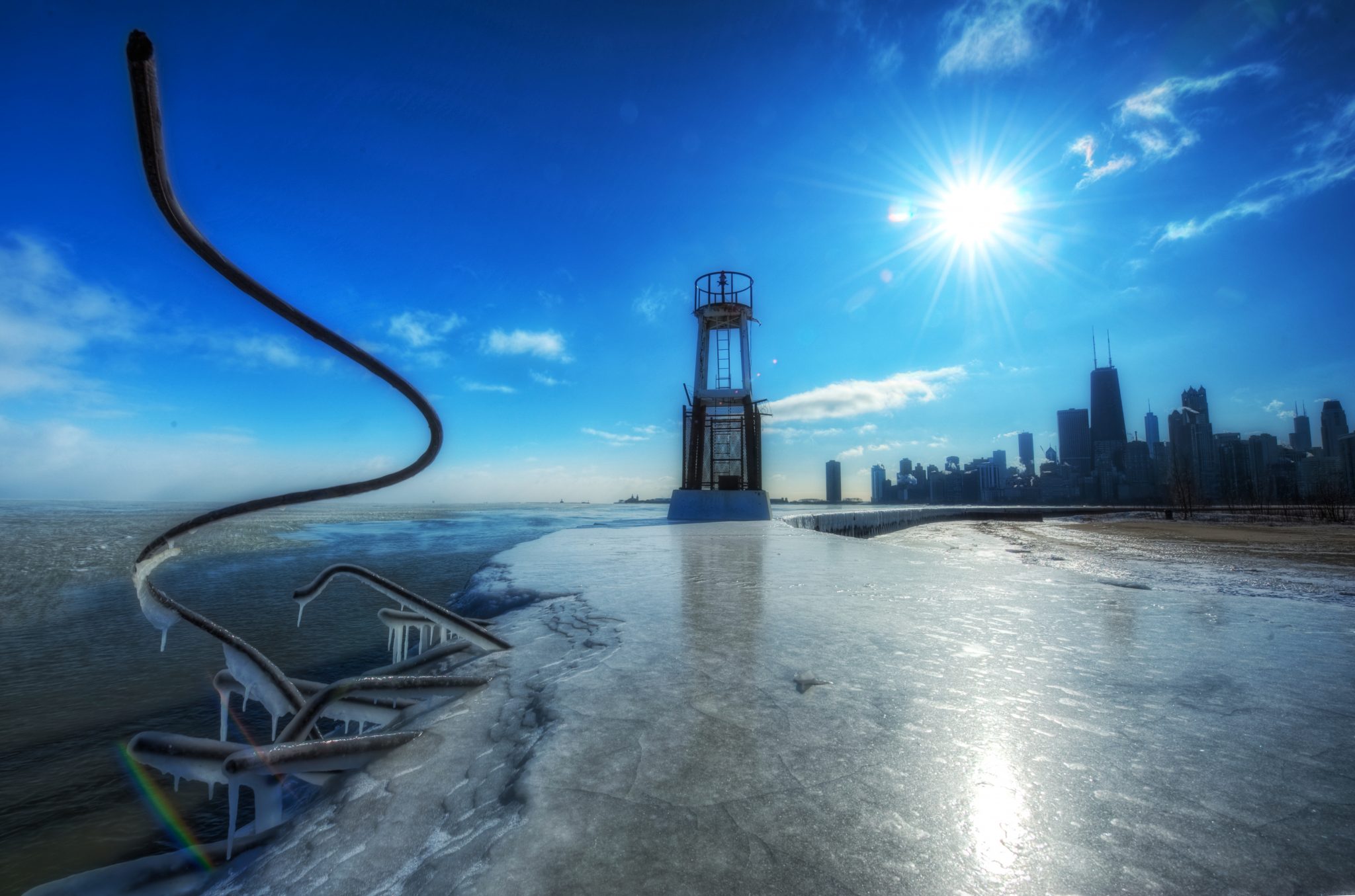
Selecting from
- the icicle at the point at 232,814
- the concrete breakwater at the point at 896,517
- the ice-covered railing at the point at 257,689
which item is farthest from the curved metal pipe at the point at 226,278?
the concrete breakwater at the point at 896,517

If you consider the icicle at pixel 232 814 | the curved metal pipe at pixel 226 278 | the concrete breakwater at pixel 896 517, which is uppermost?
the curved metal pipe at pixel 226 278

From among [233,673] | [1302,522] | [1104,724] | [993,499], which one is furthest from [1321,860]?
[993,499]

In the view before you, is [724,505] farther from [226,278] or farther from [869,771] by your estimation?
[226,278]

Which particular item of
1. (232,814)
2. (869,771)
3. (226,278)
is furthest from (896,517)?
(226,278)

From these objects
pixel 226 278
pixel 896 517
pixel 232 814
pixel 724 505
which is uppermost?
pixel 226 278

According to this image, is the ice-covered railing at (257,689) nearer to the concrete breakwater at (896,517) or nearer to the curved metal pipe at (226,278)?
the curved metal pipe at (226,278)

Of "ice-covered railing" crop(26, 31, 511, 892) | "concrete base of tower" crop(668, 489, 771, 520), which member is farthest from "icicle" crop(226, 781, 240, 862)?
"concrete base of tower" crop(668, 489, 771, 520)

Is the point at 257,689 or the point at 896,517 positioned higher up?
the point at 257,689
